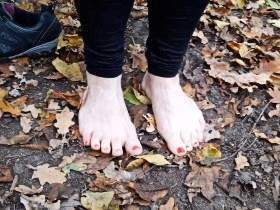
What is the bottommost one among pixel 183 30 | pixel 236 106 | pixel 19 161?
pixel 19 161

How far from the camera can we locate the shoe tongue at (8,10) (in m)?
1.88

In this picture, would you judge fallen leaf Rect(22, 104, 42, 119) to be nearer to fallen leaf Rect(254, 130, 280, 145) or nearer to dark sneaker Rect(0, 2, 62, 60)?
dark sneaker Rect(0, 2, 62, 60)

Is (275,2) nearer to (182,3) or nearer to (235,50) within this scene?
(235,50)

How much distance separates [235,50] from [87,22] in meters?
1.07

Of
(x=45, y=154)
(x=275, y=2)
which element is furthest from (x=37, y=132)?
(x=275, y=2)

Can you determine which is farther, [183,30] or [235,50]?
[235,50]

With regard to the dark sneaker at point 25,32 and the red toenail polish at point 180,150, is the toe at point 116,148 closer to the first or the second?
the red toenail polish at point 180,150

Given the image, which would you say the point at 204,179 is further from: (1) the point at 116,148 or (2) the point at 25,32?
(2) the point at 25,32

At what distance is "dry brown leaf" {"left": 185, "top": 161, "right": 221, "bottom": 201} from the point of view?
1506 millimetres

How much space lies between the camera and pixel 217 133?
1711 mm

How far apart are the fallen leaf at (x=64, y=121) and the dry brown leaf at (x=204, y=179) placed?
0.47m

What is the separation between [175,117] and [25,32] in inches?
30.0

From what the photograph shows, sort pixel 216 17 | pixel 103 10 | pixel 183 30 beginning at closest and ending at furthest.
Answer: pixel 103 10 → pixel 183 30 → pixel 216 17

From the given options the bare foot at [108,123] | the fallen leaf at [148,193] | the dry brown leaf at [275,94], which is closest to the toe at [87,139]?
the bare foot at [108,123]
